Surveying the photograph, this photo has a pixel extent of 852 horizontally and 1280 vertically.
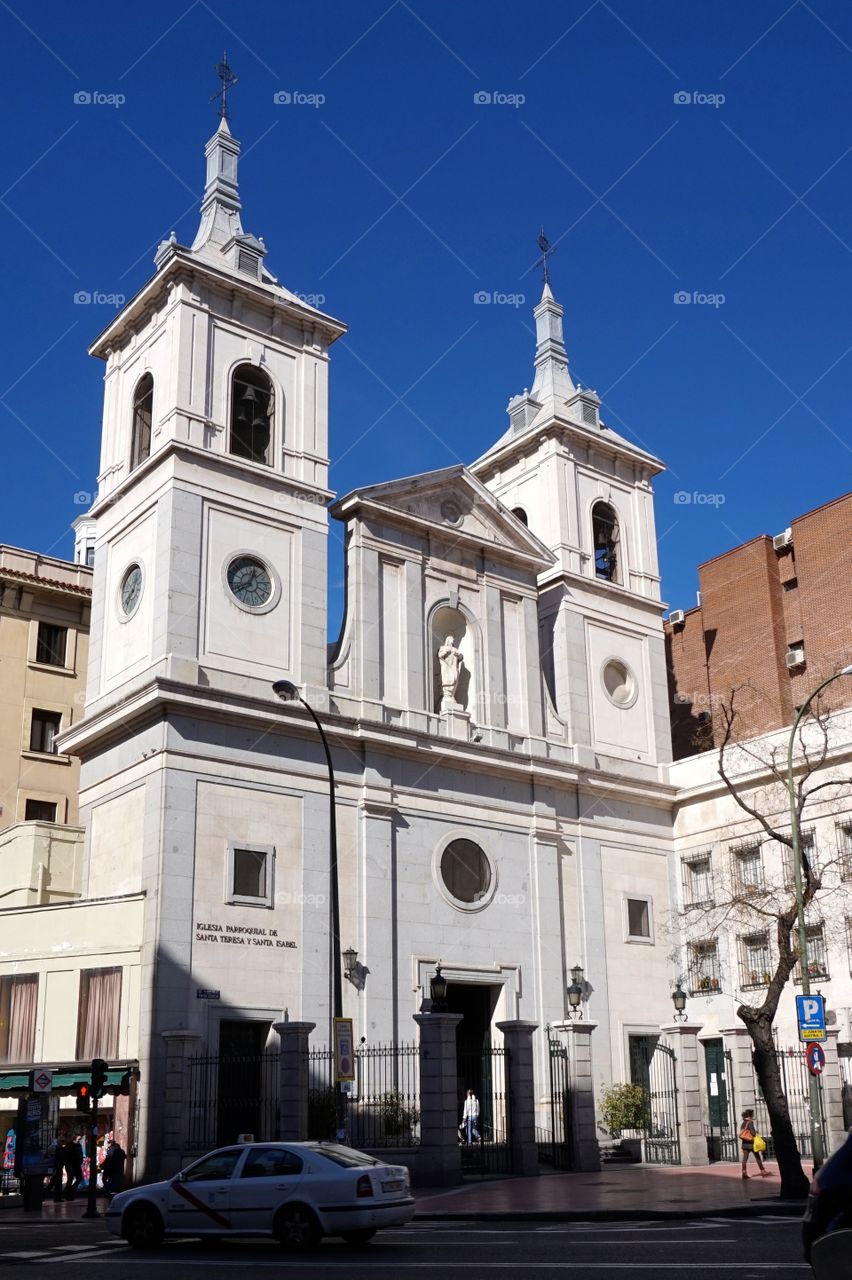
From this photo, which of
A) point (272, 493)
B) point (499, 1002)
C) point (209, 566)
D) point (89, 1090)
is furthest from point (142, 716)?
point (499, 1002)

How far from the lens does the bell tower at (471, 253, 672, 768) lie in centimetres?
4325

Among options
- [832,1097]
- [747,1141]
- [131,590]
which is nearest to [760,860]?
[832,1097]

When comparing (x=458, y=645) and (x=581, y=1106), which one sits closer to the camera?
(x=581, y=1106)

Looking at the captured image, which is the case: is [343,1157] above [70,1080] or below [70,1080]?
below

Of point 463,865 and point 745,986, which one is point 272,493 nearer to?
point 463,865

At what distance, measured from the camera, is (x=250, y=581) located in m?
35.6

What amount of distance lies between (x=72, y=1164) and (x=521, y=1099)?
10002 millimetres

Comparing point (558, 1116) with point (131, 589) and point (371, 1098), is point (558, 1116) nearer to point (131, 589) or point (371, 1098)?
point (371, 1098)

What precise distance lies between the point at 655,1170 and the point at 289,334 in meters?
24.9

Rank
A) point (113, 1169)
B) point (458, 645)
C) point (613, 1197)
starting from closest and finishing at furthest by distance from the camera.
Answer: point (613, 1197) → point (113, 1169) → point (458, 645)

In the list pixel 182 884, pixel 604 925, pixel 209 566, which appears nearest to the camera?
pixel 182 884

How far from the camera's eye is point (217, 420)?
1444 inches

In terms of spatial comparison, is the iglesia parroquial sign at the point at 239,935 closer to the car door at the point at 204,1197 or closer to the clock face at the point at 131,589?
the clock face at the point at 131,589

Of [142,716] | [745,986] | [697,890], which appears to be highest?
[142,716]
